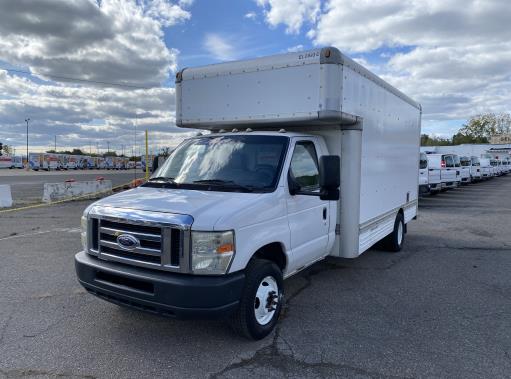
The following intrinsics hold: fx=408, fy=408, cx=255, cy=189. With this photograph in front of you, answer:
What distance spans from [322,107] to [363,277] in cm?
292

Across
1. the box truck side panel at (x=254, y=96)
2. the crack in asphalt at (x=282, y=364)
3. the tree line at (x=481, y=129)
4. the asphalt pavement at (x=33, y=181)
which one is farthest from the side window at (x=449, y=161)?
the tree line at (x=481, y=129)

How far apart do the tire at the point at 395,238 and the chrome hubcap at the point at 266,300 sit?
4.22 metres

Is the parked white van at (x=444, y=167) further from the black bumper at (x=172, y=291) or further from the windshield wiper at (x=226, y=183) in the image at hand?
the black bumper at (x=172, y=291)

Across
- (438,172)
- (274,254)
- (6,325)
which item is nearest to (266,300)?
(274,254)

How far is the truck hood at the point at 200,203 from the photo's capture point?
3.58m

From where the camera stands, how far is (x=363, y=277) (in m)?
6.36

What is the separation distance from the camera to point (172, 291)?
11.5 feet

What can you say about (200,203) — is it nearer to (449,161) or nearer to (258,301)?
(258,301)

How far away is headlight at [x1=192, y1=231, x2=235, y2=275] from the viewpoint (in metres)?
3.53

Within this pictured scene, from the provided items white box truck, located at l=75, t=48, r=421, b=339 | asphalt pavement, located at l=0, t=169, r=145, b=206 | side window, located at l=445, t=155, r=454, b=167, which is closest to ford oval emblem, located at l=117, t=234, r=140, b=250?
white box truck, located at l=75, t=48, r=421, b=339

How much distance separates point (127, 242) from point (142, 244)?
0.53 feet

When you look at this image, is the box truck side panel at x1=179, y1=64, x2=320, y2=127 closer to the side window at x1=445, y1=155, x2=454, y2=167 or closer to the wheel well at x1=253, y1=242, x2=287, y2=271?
the wheel well at x1=253, y1=242, x2=287, y2=271

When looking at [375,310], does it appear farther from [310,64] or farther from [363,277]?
[310,64]

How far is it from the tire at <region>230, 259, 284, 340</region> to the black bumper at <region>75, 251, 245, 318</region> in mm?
159
